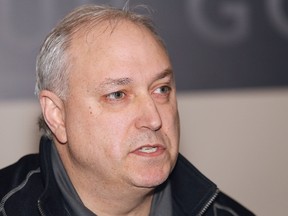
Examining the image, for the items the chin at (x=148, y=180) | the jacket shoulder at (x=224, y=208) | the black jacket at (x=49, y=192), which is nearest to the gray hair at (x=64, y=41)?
the black jacket at (x=49, y=192)

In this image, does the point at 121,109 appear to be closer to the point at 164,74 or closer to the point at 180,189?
the point at 164,74

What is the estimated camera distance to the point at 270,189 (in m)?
3.24

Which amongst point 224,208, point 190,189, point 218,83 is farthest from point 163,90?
point 218,83

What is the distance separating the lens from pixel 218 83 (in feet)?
9.92

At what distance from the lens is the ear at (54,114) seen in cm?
200

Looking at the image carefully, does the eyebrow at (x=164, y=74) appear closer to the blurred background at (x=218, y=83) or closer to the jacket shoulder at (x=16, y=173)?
the jacket shoulder at (x=16, y=173)

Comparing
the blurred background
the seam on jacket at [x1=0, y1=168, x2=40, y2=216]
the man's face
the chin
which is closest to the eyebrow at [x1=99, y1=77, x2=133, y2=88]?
the man's face

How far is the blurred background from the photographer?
2.79 meters

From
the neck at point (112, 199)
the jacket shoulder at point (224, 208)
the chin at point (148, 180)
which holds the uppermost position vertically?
the chin at point (148, 180)

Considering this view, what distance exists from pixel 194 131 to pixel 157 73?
4.09 feet

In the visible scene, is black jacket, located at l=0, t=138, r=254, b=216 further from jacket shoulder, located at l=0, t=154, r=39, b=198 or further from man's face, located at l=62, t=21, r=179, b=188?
man's face, located at l=62, t=21, r=179, b=188

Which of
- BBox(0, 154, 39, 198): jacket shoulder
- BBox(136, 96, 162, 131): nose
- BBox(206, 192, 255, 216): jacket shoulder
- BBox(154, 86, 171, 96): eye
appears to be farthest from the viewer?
BBox(206, 192, 255, 216): jacket shoulder

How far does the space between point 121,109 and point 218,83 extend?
1239 mm

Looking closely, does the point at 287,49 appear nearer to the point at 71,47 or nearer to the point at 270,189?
the point at 270,189
